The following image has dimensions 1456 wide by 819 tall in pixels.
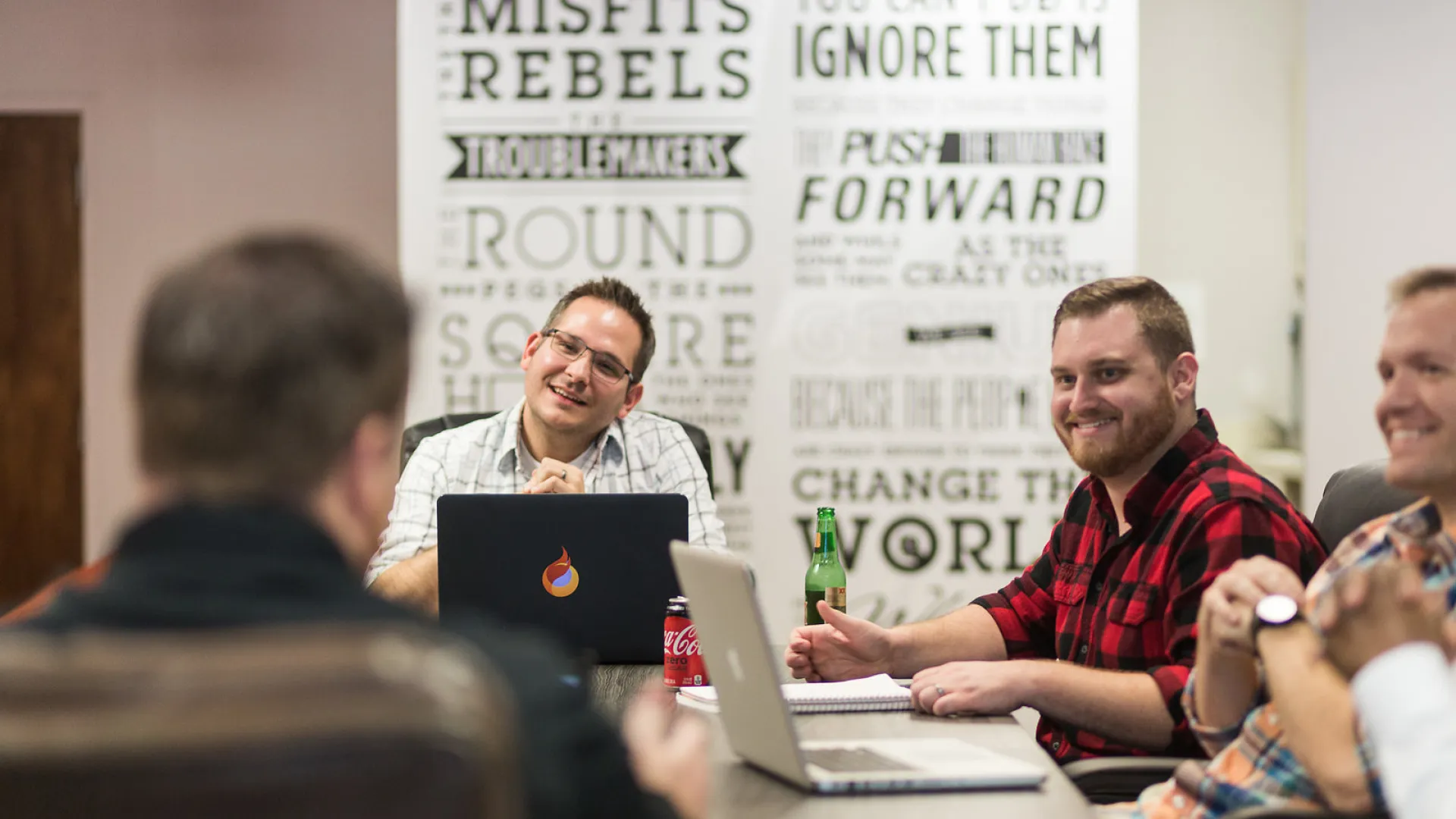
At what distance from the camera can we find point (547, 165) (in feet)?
12.6

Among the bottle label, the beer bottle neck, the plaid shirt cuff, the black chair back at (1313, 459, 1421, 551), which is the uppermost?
the black chair back at (1313, 459, 1421, 551)

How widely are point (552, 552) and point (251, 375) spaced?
126 centimetres

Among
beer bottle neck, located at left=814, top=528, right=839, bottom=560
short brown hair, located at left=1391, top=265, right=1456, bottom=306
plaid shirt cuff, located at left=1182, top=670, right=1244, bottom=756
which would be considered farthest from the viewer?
beer bottle neck, located at left=814, top=528, right=839, bottom=560

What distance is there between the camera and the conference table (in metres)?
1.34

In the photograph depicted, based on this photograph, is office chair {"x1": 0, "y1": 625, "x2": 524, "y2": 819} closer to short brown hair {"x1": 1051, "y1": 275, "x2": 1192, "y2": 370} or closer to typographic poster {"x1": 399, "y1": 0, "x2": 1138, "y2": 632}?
short brown hair {"x1": 1051, "y1": 275, "x2": 1192, "y2": 370}

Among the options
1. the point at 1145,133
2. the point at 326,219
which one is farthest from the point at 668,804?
the point at 326,219

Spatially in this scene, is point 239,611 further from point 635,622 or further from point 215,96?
point 215,96

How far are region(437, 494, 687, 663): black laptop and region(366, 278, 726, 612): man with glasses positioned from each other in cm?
68

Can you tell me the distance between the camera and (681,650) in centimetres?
201

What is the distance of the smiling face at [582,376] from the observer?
116 inches

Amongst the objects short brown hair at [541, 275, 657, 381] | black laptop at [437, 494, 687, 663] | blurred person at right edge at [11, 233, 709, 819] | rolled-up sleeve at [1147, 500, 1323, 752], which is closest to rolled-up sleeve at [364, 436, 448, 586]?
short brown hair at [541, 275, 657, 381]

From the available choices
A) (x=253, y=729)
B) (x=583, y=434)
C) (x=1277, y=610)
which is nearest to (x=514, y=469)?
(x=583, y=434)

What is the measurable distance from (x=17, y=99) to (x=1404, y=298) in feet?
16.7

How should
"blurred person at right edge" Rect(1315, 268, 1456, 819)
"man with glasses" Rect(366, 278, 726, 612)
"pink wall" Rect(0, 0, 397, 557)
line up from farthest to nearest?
1. "pink wall" Rect(0, 0, 397, 557)
2. "man with glasses" Rect(366, 278, 726, 612)
3. "blurred person at right edge" Rect(1315, 268, 1456, 819)
